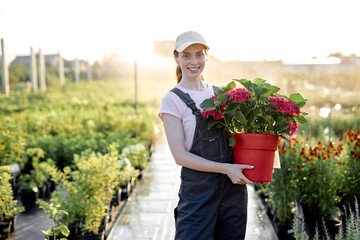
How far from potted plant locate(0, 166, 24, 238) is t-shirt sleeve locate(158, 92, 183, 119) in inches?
67.1

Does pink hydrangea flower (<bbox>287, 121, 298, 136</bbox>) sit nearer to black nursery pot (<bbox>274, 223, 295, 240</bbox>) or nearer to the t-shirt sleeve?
the t-shirt sleeve

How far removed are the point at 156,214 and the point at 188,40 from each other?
Answer: 2338mm

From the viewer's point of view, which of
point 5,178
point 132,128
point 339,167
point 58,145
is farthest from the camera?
point 132,128

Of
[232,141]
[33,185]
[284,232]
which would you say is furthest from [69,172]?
[232,141]

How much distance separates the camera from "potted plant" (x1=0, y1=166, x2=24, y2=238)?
2688mm

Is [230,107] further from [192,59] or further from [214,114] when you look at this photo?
[192,59]

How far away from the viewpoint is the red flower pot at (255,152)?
1500 millimetres

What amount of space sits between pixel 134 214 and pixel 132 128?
3645 millimetres

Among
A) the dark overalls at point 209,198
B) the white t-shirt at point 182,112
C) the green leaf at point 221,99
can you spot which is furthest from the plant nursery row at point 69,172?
the green leaf at point 221,99

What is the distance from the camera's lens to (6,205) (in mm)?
2834

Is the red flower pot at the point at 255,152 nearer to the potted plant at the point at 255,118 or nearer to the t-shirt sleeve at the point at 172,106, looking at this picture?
the potted plant at the point at 255,118

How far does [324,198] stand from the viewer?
9.88ft

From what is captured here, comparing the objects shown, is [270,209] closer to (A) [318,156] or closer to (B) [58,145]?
(A) [318,156]

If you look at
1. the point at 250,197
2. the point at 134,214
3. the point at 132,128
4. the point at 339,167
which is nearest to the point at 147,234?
the point at 134,214
